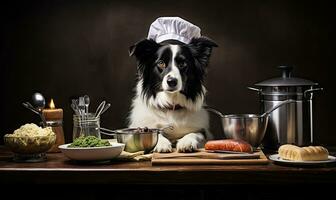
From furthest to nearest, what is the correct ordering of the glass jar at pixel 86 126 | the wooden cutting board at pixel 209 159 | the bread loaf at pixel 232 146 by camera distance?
the glass jar at pixel 86 126 < the bread loaf at pixel 232 146 < the wooden cutting board at pixel 209 159

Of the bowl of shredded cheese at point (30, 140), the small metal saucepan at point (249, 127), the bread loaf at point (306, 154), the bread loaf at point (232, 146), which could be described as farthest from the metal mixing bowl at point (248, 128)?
the bowl of shredded cheese at point (30, 140)

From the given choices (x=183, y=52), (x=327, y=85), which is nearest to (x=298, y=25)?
(x=327, y=85)

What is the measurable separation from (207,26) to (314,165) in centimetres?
109

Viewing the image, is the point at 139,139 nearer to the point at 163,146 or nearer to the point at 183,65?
the point at 163,146

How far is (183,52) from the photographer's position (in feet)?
7.91

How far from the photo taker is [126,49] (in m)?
2.74

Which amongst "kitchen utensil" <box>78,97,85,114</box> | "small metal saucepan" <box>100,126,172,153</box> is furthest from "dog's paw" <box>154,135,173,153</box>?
"kitchen utensil" <box>78,97,85,114</box>

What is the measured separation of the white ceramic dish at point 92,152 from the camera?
196 cm

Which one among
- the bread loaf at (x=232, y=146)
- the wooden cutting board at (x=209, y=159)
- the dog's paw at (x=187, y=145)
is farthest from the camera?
the dog's paw at (x=187, y=145)

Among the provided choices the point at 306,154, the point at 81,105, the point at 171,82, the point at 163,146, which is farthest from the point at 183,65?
the point at 306,154

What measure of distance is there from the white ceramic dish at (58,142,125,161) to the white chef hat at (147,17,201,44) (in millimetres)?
714

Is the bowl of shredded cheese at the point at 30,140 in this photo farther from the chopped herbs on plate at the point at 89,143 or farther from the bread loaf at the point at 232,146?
the bread loaf at the point at 232,146
